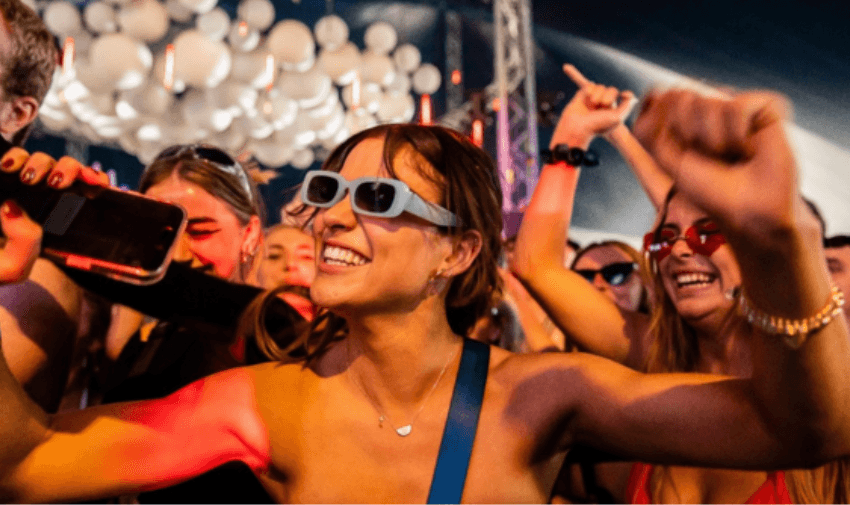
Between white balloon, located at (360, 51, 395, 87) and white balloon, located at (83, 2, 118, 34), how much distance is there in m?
2.74

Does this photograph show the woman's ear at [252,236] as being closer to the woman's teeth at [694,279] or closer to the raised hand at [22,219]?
the raised hand at [22,219]

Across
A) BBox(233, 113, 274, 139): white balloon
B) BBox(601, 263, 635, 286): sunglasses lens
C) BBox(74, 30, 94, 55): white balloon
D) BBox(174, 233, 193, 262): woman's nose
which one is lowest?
BBox(233, 113, 274, 139): white balloon

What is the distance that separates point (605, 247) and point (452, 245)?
6.57 ft

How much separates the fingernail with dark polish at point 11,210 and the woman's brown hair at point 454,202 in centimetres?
74

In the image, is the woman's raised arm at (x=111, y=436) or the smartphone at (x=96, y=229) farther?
the woman's raised arm at (x=111, y=436)

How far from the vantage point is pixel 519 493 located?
57.0 inches

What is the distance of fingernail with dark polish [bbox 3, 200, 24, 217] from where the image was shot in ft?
3.16

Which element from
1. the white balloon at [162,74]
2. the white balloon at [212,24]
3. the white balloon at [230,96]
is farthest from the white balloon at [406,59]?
the white balloon at [162,74]

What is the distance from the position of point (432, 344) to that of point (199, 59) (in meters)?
5.10

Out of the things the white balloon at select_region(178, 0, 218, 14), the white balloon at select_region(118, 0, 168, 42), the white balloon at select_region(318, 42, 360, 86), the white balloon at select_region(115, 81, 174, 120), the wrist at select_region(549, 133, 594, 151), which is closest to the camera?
the wrist at select_region(549, 133, 594, 151)

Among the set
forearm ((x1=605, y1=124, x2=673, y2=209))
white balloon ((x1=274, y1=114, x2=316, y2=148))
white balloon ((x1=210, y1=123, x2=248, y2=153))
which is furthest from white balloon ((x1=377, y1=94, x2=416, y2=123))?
forearm ((x1=605, y1=124, x2=673, y2=209))

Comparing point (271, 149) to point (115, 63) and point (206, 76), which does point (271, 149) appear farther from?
point (115, 63)

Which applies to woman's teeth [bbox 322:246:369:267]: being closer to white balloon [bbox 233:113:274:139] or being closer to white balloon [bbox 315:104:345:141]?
white balloon [bbox 233:113:274:139]

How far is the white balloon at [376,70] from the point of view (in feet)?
24.8
